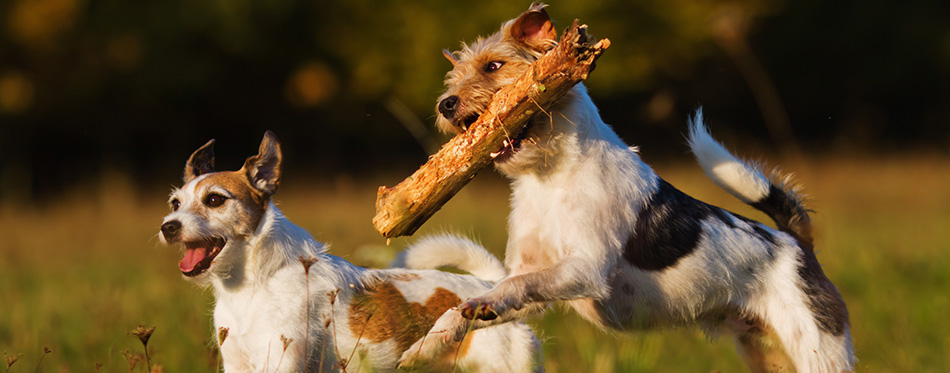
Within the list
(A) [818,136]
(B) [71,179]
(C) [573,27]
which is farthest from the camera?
(A) [818,136]

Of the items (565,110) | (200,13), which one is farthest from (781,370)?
(200,13)

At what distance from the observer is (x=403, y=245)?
8344mm

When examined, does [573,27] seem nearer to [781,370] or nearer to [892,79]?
[781,370]

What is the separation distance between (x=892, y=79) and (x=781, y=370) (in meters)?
30.4

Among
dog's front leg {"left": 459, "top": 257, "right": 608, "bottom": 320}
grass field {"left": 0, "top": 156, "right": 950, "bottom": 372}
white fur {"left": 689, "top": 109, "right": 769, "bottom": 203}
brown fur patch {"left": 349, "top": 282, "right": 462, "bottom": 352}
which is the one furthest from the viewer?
grass field {"left": 0, "top": 156, "right": 950, "bottom": 372}

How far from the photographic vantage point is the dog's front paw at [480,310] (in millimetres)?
3248

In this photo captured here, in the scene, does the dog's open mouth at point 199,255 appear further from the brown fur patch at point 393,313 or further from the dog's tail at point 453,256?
the dog's tail at point 453,256

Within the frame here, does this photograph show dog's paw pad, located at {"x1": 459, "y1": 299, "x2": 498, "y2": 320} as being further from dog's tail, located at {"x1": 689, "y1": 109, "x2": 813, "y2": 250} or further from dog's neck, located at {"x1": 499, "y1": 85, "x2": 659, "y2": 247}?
dog's tail, located at {"x1": 689, "y1": 109, "x2": 813, "y2": 250}

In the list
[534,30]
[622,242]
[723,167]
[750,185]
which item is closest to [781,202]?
[750,185]

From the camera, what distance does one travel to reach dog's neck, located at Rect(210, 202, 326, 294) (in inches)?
147

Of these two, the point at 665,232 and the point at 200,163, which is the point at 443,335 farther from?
the point at 200,163

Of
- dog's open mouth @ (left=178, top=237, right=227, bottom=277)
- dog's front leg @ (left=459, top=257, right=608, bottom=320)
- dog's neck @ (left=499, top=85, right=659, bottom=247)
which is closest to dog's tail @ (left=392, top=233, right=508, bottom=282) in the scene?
dog's neck @ (left=499, top=85, right=659, bottom=247)

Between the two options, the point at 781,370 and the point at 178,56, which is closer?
the point at 781,370

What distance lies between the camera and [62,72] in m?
22.4
